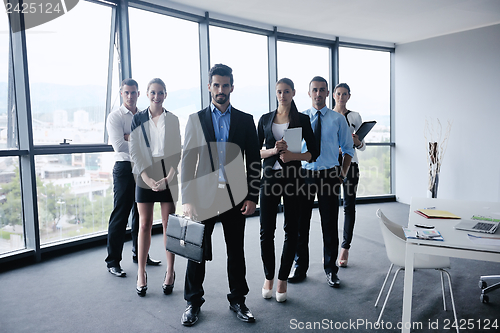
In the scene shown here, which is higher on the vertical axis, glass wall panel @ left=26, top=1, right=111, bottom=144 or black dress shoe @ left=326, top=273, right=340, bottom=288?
glass wall panel @ left=26, top=1, right=111, bottom=144

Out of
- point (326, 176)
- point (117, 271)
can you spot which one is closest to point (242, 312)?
point (326, 176)

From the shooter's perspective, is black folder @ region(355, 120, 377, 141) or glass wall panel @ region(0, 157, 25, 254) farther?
black folder @ region(355, 120, 377, 141)

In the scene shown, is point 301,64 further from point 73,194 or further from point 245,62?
point 73,194

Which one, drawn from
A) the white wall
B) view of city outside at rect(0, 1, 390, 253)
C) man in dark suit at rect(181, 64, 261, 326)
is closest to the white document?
man in dark suit at rect(181, 64, 261, 326)

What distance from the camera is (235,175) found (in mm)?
2600

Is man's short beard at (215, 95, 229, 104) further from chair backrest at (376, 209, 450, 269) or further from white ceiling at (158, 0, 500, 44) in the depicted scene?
white ceiling at (158, 0, 500, 44)

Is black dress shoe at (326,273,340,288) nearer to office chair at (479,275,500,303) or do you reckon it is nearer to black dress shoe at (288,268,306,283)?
black dress shoe at (288,268,306,283)

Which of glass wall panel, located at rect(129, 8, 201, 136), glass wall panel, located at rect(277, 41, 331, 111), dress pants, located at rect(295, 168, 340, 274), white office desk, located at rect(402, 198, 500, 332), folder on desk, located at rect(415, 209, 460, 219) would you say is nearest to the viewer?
white office desk, located at rect(402, 198, 500, 332)

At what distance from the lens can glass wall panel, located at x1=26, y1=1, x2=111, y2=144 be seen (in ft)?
13.4

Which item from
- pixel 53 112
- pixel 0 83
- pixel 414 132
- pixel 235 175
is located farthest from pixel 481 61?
pixel 0 83

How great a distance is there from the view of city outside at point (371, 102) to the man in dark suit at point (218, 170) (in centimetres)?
505

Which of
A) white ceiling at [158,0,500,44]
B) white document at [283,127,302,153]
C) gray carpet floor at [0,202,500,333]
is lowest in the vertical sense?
gray carpet floor at [0,202,500,333]

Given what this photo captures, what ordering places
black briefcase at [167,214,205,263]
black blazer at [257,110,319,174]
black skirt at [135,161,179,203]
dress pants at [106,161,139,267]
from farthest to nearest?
dress pants at [106,161,139,267] < black skirt at [135,161,179,203] < black blazer at [257,110,319,174] < black briefcase at [167,214,205,263]

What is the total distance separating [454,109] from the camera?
653 centimetres
